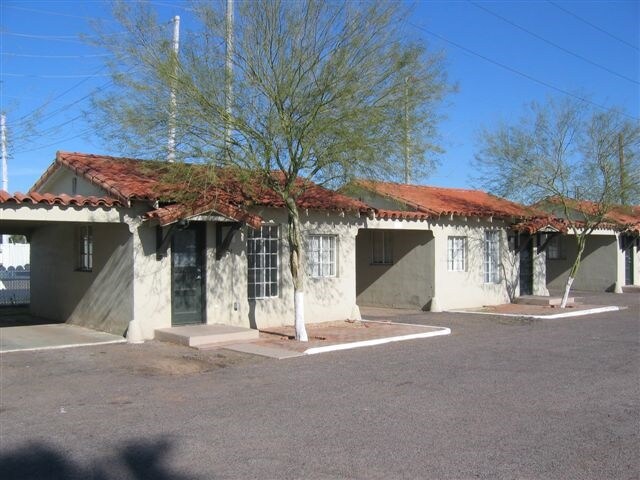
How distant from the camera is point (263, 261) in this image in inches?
609

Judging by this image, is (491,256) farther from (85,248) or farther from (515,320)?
(85,248)

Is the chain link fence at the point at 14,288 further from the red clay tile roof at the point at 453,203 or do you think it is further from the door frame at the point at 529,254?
the door frame at the point at 529,254

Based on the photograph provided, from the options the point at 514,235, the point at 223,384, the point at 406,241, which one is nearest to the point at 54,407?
the point at 223,384

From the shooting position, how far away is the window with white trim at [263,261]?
1525 cm

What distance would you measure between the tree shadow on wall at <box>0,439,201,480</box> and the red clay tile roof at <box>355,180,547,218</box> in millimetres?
11267

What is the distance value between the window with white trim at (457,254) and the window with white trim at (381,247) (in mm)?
1787

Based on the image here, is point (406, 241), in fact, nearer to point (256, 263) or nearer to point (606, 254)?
point (256, 263)

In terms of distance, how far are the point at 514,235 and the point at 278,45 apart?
501 inches

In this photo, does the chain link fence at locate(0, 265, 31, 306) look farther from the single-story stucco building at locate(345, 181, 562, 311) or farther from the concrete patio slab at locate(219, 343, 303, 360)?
the concrete patio slab at locate(219, 343, 303, 360)

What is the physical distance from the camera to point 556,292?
89.6ft

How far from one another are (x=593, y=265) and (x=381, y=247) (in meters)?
11.7

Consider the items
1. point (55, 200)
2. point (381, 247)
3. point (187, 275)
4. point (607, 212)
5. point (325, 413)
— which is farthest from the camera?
point (381, 247)

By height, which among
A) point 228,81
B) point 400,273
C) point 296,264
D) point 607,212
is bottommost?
point 400,273

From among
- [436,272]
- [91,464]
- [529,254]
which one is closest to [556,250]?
[529,254]
